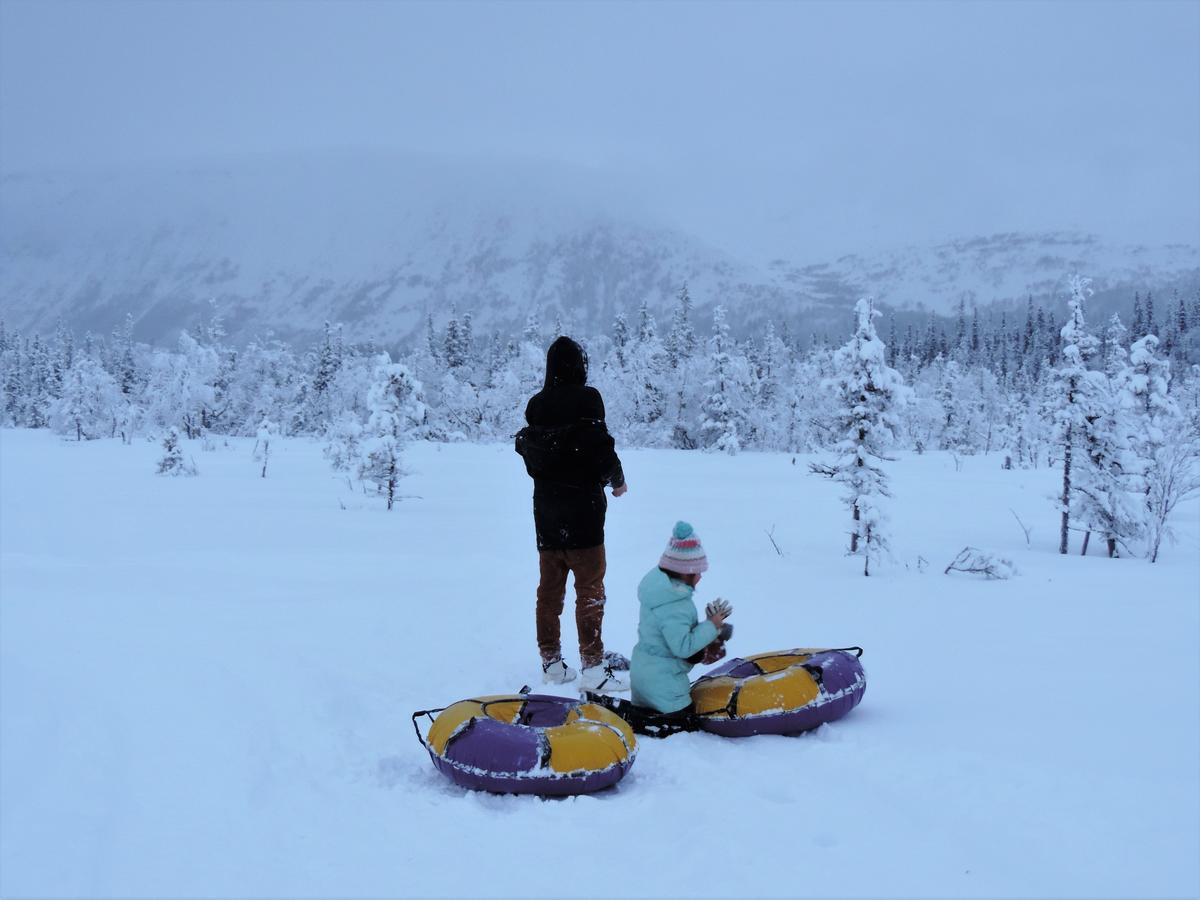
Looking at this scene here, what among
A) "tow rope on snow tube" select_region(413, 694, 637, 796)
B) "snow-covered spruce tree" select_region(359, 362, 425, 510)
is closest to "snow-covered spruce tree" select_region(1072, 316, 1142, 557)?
"tow rope on snow tube" select_region(413, 694, 637, 796)

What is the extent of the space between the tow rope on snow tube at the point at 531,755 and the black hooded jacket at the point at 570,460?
1709 mm

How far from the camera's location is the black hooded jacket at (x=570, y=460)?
5680 mm

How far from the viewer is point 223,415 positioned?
59375 millimetres

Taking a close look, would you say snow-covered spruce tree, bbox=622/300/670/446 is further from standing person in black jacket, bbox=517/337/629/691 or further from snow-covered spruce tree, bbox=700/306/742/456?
standing person in black jacket, bbox=517/337/629/691

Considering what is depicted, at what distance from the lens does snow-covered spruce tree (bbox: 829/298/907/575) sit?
12.9m

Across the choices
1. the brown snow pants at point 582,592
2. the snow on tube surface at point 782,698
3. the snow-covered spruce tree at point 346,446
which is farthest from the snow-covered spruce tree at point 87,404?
the snow on tube surface at point 782,698

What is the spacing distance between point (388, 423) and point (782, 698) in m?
17.1

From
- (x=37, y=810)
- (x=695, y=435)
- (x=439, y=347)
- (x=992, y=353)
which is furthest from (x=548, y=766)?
(x=992, y=353)

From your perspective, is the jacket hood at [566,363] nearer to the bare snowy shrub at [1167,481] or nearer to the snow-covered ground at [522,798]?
the snow-covered ground at [522,798]

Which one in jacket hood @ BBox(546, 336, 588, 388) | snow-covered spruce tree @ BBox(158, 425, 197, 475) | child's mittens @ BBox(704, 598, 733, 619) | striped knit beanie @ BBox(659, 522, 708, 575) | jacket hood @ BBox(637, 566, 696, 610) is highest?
jacket hood @ BBox(546, 336, 588, 388)

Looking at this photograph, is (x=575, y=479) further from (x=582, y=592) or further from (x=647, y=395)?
(x=647, y=395)

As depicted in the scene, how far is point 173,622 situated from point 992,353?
134963 millimetres

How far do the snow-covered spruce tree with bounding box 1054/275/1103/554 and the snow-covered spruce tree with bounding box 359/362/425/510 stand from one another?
15.1m

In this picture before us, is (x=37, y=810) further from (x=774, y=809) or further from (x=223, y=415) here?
(x=223, y=415)
